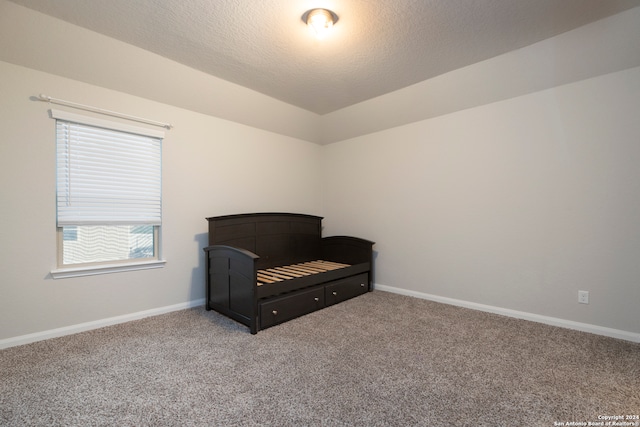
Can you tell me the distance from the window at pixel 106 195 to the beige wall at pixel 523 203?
2.85m

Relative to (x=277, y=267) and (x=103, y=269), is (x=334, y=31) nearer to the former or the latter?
(x=277, y=267)

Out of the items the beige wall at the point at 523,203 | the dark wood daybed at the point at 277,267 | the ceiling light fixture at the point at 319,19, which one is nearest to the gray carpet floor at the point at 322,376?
the dark wood daybed at the point at 277,267

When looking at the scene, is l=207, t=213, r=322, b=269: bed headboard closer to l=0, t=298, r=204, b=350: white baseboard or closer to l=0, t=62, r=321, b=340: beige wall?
l=0, t=62, r=321, b=340: beige wall

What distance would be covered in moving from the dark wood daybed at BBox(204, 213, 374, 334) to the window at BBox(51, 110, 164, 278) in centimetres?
68

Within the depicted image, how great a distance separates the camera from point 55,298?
99.0 inches

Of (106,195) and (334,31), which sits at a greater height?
(334,31)

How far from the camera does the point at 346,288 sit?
11.8 feet

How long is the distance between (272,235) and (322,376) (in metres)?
2.22

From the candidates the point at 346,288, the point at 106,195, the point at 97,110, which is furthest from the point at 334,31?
the point at 346,288

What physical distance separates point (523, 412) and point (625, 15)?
2.80 m

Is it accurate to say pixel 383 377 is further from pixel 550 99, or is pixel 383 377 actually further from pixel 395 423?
pixel 550 99

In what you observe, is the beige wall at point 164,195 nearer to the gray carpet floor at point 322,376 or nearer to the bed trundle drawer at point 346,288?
the gray carpet floor at point 322,376

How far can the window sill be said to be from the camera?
254cm

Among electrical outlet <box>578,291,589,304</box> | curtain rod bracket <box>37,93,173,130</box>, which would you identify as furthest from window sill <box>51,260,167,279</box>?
electrical outlet <box>578,291,589,304</box>
